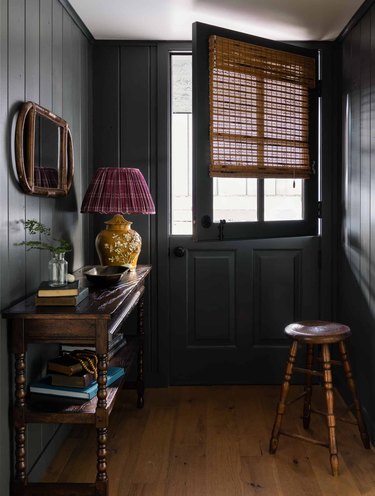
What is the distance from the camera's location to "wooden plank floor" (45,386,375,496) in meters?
2.46

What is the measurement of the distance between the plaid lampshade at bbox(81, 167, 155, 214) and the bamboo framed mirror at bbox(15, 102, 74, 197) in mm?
176

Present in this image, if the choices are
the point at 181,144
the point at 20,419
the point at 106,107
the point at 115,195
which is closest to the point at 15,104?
the point at 115,195

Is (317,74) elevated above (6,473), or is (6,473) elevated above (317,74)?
(317,74)

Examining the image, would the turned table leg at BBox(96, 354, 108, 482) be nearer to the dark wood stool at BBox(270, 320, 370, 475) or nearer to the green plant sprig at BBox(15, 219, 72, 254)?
the green plant sprig at BBox(15, 219, 72, 254)

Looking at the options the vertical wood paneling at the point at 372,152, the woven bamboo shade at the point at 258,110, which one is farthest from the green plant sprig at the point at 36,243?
the vertical wood paneling at the point at 372,152

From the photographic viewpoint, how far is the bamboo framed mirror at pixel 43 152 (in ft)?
7.36

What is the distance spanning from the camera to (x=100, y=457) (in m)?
2.21

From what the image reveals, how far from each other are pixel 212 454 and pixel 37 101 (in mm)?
1836

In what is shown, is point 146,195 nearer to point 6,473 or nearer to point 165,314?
point 165,314

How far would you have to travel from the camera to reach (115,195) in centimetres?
309

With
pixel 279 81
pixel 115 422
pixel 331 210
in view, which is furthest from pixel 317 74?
pixel 115 422

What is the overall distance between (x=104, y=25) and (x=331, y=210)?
1.82 m

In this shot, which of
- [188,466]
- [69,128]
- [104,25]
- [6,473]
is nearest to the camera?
[6,473]

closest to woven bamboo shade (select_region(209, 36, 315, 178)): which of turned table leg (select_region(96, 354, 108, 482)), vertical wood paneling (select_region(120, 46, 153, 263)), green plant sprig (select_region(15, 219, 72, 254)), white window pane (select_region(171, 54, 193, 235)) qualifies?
white window pane (select_region(171, 54, 193, 235))
